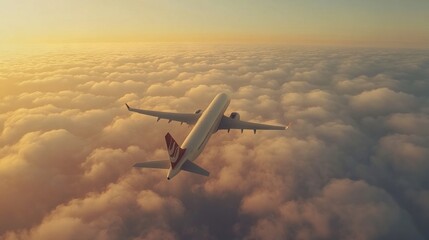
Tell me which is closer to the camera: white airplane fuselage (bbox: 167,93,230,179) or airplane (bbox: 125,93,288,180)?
airplane (bbox: 125,93,288,180)

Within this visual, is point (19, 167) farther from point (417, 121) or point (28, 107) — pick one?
point (417, 121)

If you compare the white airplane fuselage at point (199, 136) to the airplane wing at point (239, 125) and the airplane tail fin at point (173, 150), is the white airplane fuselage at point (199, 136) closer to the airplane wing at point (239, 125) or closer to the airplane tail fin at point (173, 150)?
the airplane tail fin at point (173, 150)

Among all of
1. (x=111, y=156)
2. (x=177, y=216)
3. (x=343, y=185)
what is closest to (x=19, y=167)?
(x=111, y=156)

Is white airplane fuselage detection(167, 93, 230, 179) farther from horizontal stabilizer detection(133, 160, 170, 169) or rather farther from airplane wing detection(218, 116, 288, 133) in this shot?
airplane wing detection(218, 116, 288, 133)

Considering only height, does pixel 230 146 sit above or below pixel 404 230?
above

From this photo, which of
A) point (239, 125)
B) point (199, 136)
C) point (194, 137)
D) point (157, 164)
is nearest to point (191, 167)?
point (157, 164)

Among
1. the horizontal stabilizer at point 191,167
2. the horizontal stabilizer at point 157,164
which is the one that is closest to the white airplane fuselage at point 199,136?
the horizontal stabilizer at point 191,167

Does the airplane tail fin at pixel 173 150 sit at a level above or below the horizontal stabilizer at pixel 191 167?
above

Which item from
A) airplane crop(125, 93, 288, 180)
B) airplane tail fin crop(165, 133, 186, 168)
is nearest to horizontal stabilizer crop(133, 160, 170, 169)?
airplane crop(125, 93, 288, 180)

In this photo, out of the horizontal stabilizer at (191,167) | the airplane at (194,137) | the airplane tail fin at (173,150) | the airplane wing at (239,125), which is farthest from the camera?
the airplane wing at (239,125)
